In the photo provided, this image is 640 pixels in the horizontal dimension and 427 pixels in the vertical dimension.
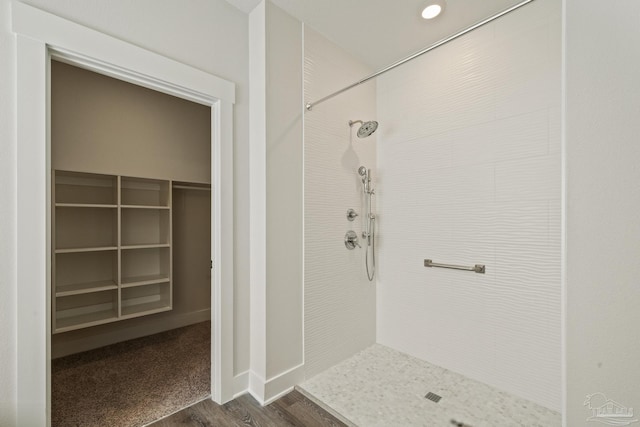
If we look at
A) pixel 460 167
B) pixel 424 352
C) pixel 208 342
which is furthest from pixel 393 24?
pixel 208 342

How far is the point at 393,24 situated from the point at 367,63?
0.53m

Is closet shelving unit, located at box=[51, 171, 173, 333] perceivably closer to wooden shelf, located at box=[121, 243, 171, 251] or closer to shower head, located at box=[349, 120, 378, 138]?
wooden shelf, located at box=[121, 243, 171, 251]

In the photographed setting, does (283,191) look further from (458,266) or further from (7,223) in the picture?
(458,266)

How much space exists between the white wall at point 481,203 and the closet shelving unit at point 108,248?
230cm

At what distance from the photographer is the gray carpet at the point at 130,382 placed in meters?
1.64

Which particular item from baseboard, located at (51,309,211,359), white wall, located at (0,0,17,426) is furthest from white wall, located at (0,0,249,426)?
baseboard, located at (51,309,211,359)

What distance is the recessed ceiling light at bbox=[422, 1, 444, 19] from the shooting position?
5.79ft

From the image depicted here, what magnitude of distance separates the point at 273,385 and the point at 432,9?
8.88 ft

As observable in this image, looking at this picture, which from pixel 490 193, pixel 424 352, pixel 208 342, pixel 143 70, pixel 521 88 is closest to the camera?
pixel 143 70

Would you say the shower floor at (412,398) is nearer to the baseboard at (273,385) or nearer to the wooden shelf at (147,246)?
the baseboard at (273,385)

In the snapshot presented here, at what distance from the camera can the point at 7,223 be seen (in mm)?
1096

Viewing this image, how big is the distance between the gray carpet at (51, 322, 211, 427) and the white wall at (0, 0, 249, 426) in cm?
51

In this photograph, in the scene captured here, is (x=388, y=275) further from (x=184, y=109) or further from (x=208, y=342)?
(x=184, y=109)

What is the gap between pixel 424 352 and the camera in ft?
7.39
